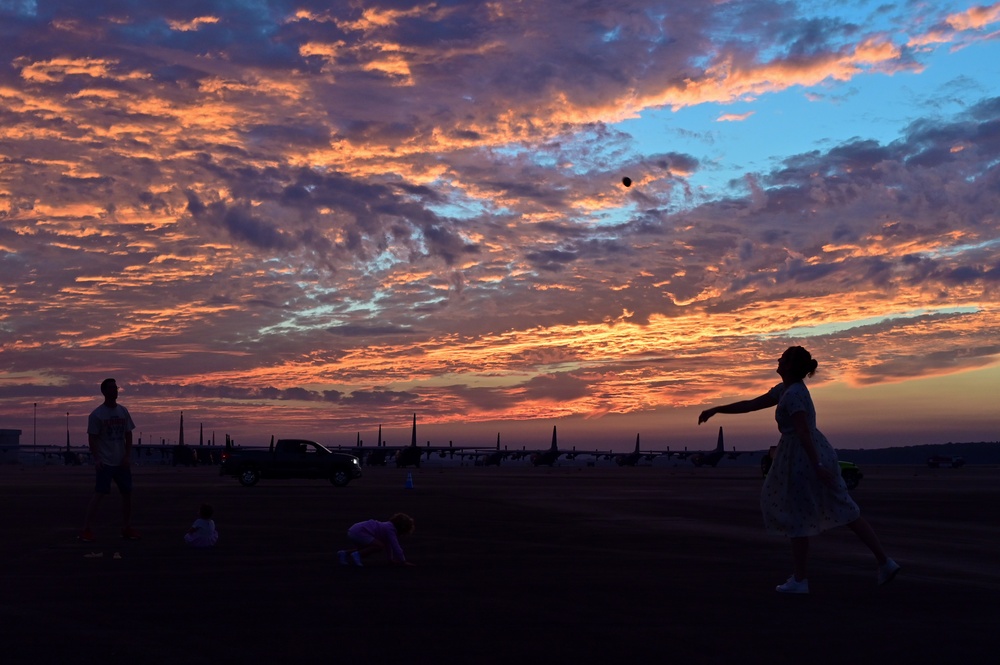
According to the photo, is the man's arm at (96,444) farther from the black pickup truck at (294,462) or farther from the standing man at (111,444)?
the black pickup truck at (294,462)

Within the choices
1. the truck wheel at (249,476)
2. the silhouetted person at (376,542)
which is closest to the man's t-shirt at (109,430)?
the silhouetted person at (376,542)

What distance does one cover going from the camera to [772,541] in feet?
48.1

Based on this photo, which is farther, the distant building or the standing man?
the distant building

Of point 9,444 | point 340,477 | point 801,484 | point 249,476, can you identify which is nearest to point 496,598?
point 801,484

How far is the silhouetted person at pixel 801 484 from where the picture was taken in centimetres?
904

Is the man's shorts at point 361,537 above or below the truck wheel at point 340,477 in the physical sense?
above

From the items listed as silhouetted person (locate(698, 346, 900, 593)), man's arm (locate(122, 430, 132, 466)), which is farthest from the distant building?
silhouetted person (locate(698, 346, 900, 593))

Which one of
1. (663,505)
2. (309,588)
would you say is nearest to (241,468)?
(663,505)

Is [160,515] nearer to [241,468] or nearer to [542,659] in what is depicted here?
[542,659]

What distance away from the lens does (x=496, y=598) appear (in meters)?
8.62

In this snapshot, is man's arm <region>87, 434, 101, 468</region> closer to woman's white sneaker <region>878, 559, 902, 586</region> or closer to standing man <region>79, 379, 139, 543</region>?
standing man <region>79, 379, 139, 543</region>

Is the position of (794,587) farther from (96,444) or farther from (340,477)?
(340,477)

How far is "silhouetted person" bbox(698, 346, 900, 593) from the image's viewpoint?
29.7ft

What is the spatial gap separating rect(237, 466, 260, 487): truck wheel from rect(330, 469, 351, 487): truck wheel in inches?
116
